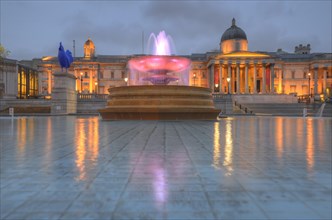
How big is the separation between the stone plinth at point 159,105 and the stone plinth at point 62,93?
16.5 meters

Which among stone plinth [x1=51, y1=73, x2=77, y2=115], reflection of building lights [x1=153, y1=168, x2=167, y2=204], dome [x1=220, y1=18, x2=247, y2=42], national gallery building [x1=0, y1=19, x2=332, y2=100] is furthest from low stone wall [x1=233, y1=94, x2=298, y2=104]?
reflection of building lights [x1=153, y1=168, x2=167, y2=204]

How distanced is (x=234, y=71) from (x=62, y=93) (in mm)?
58305

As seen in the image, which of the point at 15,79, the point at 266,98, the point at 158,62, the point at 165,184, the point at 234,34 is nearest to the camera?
the point at 165,184

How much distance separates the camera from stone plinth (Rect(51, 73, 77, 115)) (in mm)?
36750

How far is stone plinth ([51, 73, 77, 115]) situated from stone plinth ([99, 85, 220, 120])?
54.3 ft

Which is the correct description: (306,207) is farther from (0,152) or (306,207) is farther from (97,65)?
(97,65)

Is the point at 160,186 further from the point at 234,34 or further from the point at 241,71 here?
the point at 241,71

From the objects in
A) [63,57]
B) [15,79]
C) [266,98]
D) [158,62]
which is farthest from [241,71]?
[158,62]

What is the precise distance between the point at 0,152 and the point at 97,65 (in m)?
91.6

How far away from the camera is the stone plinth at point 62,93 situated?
36.8 metres

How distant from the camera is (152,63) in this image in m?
25.9

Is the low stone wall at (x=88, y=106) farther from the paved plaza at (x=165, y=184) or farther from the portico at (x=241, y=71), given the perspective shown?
the portico at (x=241, y=71)

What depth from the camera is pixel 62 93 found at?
37531 millimetres

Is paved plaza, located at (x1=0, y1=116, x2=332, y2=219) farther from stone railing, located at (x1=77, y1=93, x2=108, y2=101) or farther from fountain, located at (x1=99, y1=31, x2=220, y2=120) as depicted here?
stone railing, located at (x1=77, y1=93, x2=108, y2=101)
